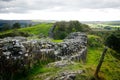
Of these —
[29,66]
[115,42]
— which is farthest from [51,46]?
[115,42]

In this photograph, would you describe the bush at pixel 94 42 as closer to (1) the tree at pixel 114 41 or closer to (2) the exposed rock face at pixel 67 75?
(1) the tree at pixel 114 41

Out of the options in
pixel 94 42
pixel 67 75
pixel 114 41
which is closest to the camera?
pixel 67 75

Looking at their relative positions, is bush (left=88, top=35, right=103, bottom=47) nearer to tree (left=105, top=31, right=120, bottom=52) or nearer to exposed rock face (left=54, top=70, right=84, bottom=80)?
tree (left=105, top=31, right=120, bottom=52)

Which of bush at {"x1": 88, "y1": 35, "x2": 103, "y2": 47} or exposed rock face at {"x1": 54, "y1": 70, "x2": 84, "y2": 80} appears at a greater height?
exposed rock face at {"x1": 54, "y1": 70, "x2": 84, "y2": 80}

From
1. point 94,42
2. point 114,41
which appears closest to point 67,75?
point 94,42

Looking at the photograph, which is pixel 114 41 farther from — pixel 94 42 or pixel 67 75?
pixel 67 75

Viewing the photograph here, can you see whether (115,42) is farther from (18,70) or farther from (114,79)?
(18,70)

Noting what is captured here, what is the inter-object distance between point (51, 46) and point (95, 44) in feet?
137

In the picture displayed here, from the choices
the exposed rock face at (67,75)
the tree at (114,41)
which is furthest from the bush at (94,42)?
the exposed rock face at (67,75)

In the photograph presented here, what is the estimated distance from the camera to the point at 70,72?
61.4ft

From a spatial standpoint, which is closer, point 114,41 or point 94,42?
point 94,42

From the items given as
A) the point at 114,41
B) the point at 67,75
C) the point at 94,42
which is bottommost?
the point at 114,41

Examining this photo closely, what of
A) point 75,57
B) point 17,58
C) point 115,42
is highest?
point 17,58

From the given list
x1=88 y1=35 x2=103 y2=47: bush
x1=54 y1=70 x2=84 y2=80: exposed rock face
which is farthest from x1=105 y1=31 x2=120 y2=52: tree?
x1=54 y1=70 x2=84 y2=80: exposed rock face
